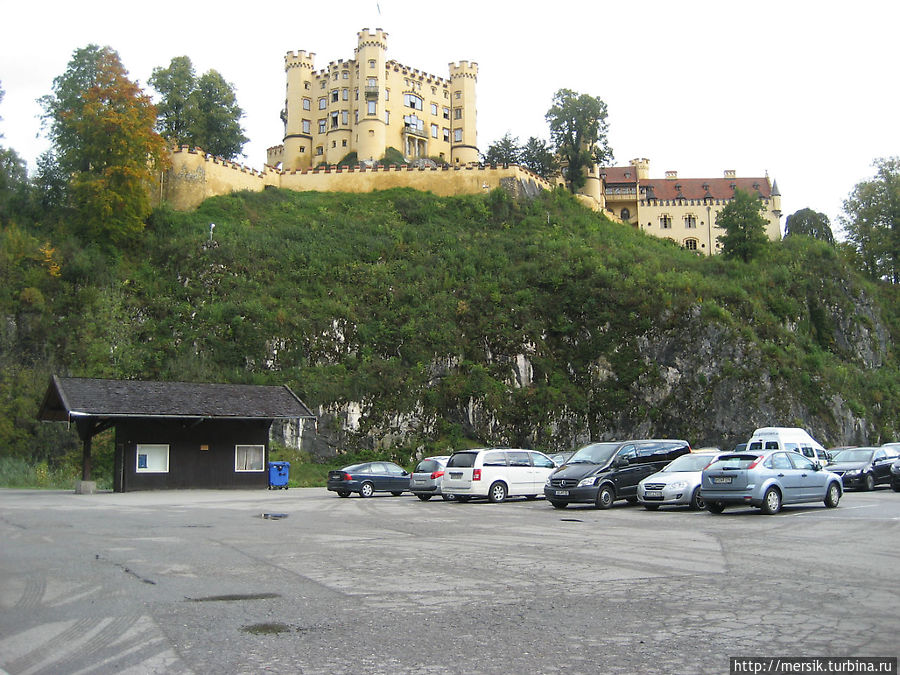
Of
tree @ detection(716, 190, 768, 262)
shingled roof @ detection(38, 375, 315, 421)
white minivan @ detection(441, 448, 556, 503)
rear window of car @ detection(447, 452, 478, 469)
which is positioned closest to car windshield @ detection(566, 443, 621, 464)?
white minivan @ detection(441, 448, 556, 503)

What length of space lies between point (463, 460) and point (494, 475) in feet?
3.45

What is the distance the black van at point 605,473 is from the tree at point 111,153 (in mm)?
38465

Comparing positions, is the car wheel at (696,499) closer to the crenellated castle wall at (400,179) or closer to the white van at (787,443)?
the white van at (787,443)

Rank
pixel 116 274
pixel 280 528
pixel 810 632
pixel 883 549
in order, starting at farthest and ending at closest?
pixel 116 274
pixel 280 528
pixel 883 549
pixel 810 632

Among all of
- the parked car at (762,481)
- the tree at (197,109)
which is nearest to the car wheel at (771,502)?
the parked car at (762,481)

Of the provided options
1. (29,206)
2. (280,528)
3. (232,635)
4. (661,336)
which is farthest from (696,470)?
(29,206)

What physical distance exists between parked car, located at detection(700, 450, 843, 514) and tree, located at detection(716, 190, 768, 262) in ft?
148

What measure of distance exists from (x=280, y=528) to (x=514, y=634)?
10041 millimetres

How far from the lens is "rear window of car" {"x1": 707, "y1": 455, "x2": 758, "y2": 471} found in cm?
1799

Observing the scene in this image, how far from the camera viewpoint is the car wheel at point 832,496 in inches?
757

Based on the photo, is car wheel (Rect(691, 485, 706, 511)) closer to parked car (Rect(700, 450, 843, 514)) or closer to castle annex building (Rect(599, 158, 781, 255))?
parked car (Rect(700, 450, 843, 514))

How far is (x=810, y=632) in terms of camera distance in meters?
6.88

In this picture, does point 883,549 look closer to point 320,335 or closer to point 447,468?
point 447,468

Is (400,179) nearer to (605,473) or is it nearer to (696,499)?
(605,473)
